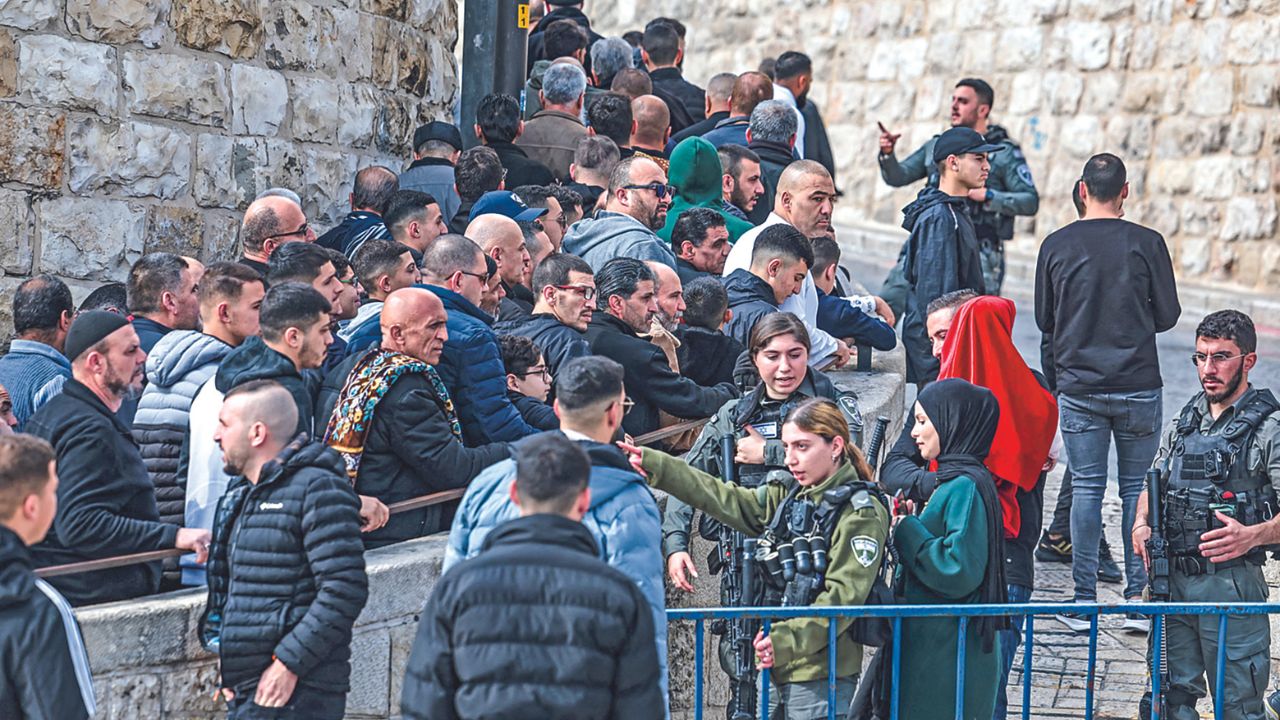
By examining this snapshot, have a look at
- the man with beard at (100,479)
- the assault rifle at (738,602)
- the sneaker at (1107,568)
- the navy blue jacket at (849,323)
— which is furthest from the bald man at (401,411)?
the sneaker at (1107,568)

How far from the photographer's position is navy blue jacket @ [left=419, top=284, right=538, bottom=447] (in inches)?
236

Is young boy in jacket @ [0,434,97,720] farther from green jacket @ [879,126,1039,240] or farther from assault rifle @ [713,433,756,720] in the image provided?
green jacket @ [879,126,1039,240]

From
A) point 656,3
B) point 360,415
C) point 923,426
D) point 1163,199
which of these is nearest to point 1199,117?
point 1163,199

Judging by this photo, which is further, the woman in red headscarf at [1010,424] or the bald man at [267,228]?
the bald man at [267,228]

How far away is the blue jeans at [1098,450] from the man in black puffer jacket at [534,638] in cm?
428

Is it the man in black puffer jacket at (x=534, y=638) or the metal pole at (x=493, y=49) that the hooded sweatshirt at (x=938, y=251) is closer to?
Result: the metal pole at (x=493, y=49)

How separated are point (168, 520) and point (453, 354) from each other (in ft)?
3.54

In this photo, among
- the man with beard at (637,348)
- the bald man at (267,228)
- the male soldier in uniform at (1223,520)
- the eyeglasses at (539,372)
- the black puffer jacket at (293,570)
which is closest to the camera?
the black puffer jacket at (293,570)

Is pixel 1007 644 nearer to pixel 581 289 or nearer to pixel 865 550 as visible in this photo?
pixel 865 550

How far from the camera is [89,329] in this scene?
530 centimetres

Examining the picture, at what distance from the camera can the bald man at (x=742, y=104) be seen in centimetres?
1043

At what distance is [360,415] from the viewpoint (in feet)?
18.3

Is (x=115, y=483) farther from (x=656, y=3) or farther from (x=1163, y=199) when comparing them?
(x=656, y=3)

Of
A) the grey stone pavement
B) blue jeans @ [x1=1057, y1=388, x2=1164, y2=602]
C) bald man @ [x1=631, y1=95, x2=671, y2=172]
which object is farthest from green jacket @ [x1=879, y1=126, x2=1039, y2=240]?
blue jeans @ [x1=1057, y1=388, x2=1164, y2=602]
